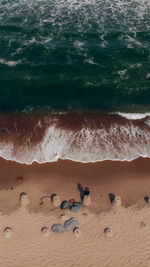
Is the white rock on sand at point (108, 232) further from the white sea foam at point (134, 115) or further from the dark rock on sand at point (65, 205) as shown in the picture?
the white sea foam at point (134, 115)

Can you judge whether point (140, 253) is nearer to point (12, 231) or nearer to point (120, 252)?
point (120, 252)

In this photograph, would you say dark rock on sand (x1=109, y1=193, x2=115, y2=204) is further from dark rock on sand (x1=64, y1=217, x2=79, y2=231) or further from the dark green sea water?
the dark green sea water

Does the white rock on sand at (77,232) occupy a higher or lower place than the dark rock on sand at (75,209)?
lower

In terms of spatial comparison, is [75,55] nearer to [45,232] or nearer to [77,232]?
[77,232]

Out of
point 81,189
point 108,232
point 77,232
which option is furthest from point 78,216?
point 108,232

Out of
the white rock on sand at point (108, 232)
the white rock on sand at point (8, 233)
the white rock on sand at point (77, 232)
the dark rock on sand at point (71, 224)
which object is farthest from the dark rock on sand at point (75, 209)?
the white rock on sand at point (8, 233)

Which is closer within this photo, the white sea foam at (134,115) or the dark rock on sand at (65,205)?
the dark rock on sand at (65,205)

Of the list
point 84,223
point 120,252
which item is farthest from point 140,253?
point 84,223

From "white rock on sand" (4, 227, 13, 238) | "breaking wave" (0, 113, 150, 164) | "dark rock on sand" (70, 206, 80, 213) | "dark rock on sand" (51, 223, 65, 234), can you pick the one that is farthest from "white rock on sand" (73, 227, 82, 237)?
"breaking wave" (0, 113, 150, 164)
